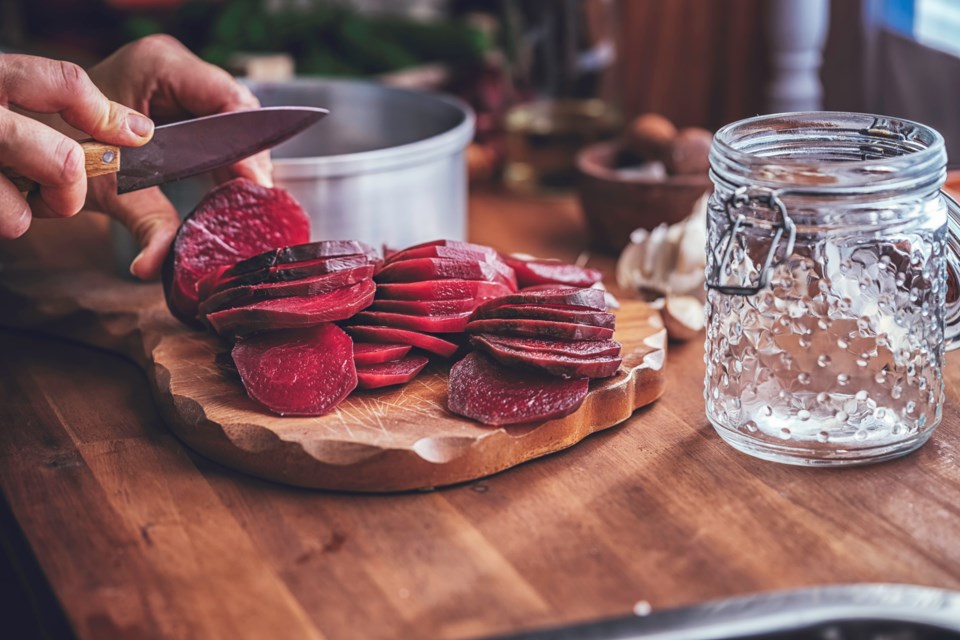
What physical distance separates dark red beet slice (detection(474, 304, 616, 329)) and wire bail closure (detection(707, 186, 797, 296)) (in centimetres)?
13

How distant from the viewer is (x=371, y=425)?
1206 millimetres

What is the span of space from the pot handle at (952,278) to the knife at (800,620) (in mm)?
424

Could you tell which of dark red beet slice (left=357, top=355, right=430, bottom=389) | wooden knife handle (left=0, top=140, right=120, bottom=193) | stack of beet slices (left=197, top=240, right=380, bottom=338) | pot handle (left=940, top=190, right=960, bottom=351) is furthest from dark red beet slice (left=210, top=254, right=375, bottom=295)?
pot handle (left=940, top=190, right=960, bottom=351)

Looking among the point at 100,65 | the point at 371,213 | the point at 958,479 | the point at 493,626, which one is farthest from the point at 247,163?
the point at 958,479

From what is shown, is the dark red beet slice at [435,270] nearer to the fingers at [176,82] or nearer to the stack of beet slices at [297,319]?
the stack of beet slices at [297,319]

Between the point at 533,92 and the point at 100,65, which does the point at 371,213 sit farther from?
the point at 533,92

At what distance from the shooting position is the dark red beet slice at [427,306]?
130 centimetres

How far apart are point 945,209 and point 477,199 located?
1.35 metres

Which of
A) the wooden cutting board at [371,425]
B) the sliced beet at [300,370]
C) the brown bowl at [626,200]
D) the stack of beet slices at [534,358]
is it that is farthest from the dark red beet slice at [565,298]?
the brown bowl at [626,200]

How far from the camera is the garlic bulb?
1617 millimetres

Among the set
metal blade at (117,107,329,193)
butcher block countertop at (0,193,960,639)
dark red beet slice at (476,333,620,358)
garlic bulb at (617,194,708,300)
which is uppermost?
metal blade at (117,107,329,193)

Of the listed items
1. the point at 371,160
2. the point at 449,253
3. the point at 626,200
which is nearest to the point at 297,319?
the point at 449,253

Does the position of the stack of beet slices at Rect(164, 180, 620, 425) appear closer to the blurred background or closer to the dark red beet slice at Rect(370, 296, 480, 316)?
the dark red beet slice at Rect(370, 296, 480, 316)

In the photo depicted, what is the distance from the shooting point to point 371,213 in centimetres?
166
